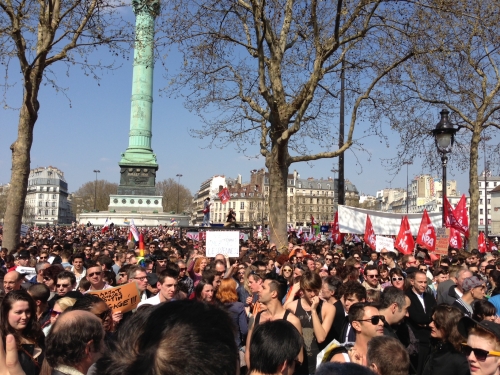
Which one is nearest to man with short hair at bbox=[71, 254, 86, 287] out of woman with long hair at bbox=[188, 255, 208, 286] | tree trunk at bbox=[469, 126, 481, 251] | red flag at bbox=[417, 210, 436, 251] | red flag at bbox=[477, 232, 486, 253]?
woman with long hair at bbox=[188, 255, 208, 286]

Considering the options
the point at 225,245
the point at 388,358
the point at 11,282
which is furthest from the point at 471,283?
the point at 225,245

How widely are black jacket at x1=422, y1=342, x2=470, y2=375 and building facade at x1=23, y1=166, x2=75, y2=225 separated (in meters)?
152

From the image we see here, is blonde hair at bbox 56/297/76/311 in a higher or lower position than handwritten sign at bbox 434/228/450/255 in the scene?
lower

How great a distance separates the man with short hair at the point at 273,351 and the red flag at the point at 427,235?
11309 millimetres

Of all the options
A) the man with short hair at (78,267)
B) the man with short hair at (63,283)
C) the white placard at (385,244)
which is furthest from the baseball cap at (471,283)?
the white placard at (385,244)

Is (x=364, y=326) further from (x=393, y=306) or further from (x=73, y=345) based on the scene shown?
(x=73, y=345)

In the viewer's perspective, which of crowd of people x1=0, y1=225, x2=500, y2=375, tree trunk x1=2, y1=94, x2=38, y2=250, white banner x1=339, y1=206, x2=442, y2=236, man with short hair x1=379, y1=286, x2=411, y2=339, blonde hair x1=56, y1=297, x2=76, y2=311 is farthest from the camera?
white banner x1=339, y1=206, x2=442, y2=236

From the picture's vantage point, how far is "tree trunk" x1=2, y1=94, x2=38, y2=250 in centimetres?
1268

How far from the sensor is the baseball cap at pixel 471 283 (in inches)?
238

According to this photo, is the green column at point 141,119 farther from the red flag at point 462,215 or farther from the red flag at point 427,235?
the red flag at point 427,235

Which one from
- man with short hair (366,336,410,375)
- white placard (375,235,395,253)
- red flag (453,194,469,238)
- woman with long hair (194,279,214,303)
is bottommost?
woman with long hair (194,279,214,303)

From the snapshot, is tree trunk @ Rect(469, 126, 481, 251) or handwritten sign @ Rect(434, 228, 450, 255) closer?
handwritten sign @ Rect(434, 228, 450, 255)

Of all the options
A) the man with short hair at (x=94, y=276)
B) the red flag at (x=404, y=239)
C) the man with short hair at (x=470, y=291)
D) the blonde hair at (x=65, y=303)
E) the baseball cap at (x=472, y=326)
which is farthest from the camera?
the red flag at (x=404, y=239)

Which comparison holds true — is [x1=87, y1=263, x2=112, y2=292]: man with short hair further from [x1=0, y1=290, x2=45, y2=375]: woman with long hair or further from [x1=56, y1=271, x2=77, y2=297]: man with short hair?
[x1=0, y1=290, x2=45, y2=375]: woman with long hair
